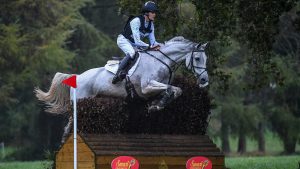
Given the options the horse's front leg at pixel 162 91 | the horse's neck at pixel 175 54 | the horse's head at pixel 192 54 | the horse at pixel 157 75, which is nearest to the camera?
the horse's front leg at pixel 162 91

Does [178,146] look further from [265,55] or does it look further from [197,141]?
[265,55]

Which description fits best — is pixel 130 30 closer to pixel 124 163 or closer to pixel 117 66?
pixel 117 66

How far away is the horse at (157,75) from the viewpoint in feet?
53.5

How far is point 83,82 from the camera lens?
1756 cm

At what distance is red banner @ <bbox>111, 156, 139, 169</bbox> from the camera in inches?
597

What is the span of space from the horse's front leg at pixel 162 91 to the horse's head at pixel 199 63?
0.48 metres

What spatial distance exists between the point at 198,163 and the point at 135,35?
2.82 metres

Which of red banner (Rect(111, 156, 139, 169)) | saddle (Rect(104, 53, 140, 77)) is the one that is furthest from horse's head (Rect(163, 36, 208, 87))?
red banner (Rect(111, 156, 139, 169))

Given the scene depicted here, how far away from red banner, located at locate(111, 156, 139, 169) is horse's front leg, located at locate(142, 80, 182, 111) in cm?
134

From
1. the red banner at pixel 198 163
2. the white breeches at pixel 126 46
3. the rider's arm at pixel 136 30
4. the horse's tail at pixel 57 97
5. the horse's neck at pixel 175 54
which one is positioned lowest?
the red banner at pixel 198 163

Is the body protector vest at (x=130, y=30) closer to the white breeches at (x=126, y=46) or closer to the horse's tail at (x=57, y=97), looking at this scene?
the white breeches at (x=126, y=46)

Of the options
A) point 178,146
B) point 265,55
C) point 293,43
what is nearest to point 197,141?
point 178,146

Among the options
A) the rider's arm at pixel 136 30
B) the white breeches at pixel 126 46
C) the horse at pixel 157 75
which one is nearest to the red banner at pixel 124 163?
the horse at pixel 157 75

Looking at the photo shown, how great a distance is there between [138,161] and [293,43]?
27182 millimetres
